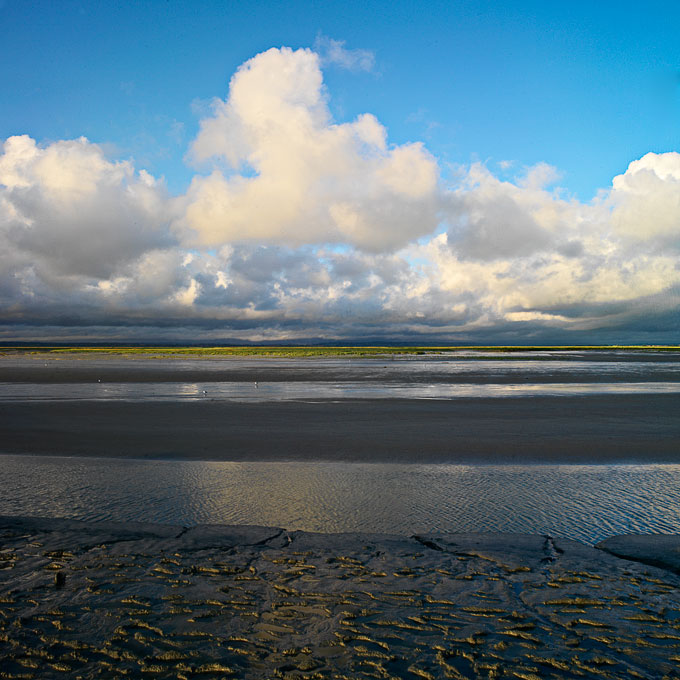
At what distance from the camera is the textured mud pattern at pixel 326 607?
12.5 feet

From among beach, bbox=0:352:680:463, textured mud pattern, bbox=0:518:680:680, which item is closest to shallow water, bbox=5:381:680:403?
beach, bbox=0:352:680:463

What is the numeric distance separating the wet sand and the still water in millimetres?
1073

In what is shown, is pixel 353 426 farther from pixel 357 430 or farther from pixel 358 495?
pixel 358 495

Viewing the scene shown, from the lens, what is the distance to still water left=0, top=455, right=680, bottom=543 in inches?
283

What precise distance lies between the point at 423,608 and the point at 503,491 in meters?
4.61

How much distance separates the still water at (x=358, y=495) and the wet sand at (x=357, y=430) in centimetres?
107

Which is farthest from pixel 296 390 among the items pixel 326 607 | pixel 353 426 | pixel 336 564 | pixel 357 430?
pixel 326 607

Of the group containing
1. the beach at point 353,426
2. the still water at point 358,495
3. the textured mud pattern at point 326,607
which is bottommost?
the beach at point 353,426

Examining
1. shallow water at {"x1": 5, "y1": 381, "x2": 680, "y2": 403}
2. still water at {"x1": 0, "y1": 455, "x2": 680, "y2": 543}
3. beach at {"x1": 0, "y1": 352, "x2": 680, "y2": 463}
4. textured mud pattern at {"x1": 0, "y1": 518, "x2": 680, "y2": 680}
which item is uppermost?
textured mud pattern at {"x1": 0, "y1": 518, "x2": 680, "y2": 680}

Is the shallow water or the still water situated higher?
the still water

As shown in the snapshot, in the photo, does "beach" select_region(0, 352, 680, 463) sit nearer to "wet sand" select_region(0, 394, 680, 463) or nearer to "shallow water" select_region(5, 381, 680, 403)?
"wet sand" select_region(0, 394, 680, 463)

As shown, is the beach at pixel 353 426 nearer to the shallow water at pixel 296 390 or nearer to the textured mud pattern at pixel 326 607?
the shallow water at pixel 296 390

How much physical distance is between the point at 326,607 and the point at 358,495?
3.87 m

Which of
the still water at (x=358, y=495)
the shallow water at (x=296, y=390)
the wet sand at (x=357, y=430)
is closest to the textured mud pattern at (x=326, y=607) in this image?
the still water at (x=358, y=495)
